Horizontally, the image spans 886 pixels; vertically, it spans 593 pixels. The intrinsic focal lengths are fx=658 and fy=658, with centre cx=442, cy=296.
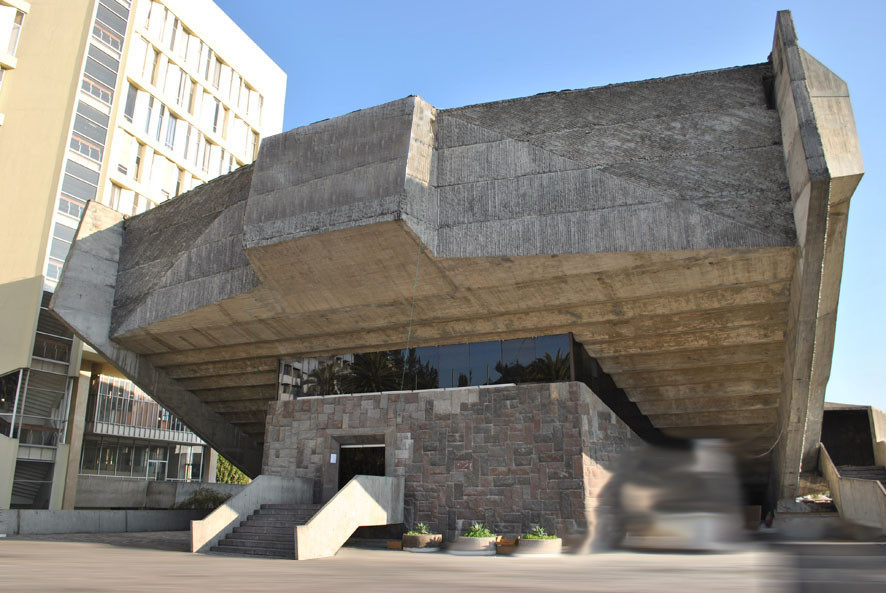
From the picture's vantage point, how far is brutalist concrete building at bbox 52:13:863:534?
1425cm

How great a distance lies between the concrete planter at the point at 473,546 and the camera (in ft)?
49.4

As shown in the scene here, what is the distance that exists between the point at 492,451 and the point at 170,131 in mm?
29588

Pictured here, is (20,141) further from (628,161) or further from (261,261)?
(628,161)

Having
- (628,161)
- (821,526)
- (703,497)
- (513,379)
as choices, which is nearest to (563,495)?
(513,379)

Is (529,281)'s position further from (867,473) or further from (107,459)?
(107,459)

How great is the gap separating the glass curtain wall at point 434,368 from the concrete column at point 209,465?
69.9 ft

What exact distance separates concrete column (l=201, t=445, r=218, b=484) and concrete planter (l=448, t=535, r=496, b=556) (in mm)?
28600

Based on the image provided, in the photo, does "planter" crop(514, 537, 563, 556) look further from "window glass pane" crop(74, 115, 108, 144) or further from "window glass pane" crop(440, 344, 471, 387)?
"window glass pane" crop(74, 115, 108, 144)

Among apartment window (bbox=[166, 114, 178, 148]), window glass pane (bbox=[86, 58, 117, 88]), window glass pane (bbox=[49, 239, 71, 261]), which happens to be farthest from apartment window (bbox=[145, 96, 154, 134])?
window glass pane (bbox=[49, 239, 71, 261])

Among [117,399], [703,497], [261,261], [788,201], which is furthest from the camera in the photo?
[117,399]

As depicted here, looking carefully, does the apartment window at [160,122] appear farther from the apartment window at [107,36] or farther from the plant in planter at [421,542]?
the plant in planter at [421,542]

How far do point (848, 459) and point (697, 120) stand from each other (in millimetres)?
22641

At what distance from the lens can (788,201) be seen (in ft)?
45.3

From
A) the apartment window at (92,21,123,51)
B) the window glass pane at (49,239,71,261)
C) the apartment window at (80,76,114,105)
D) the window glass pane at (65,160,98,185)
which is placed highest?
the apartment window at (92,21,123,51)
